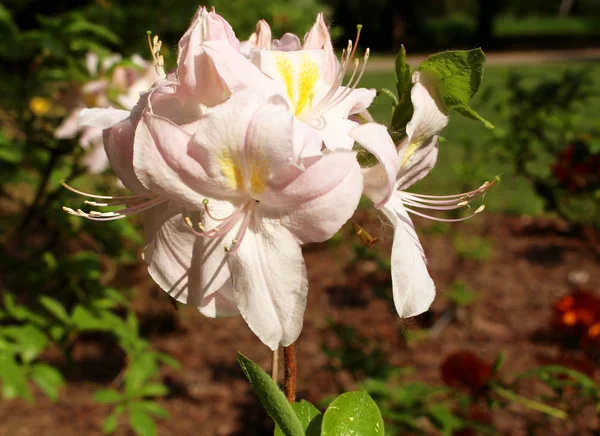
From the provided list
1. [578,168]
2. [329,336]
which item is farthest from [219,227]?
[329,336]

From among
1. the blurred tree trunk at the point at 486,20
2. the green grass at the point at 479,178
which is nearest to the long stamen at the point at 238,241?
the green grass at the point at 479,178

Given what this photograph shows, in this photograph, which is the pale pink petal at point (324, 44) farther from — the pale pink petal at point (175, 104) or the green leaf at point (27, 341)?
the green leaf at point (27, 341)

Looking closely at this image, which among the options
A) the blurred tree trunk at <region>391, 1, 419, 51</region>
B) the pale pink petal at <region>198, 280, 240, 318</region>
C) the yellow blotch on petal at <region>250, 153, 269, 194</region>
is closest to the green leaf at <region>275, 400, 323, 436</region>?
the pale pink petal at <region>198, 280, 240, 318</region>

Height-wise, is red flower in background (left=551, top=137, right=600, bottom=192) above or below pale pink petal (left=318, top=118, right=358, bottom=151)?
below

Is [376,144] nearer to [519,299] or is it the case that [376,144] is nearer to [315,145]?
[315,145]

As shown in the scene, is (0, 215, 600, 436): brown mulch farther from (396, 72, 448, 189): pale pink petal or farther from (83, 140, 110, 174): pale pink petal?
(396, 72, 448, 189): pale pink petal

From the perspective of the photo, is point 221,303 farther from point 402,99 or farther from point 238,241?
point 402,99
